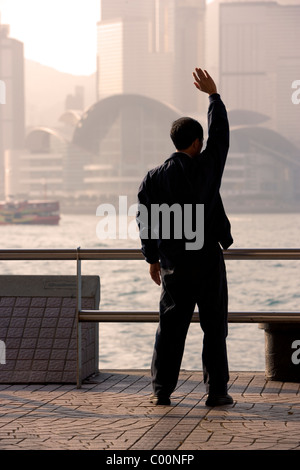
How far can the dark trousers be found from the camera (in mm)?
5188

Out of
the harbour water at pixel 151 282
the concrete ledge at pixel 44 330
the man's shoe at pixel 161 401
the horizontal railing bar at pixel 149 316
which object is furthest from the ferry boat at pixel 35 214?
Result: the man's shoe at pixel 161 401

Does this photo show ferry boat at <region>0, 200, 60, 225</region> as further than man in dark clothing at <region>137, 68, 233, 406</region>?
Yes

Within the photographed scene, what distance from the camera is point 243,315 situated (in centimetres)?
589

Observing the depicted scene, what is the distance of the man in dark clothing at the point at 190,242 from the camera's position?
16.8 ft

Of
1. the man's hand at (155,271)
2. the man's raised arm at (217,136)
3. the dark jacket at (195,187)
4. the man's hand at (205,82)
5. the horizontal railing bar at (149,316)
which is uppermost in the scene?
the man's hand at (205,82)

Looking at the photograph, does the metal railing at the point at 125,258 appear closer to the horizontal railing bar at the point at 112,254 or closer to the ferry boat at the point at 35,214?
the horizontal railing bar at the point at 112,254

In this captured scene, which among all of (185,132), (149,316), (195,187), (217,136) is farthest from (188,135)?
(149,316)

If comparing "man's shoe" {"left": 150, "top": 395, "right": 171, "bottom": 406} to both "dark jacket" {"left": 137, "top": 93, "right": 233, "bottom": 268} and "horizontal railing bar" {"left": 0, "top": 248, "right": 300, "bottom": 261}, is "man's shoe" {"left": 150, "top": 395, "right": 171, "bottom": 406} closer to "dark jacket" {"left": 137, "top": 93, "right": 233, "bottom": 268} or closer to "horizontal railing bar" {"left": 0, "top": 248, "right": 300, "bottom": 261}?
"dark jacket" {"left": 137, "top": 93, "right": 233, "bottom": 268}

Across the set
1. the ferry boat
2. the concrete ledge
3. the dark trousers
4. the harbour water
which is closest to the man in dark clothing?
the dark trousers

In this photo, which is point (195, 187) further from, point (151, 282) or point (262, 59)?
point (262, 59)

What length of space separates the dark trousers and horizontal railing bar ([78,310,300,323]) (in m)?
0.60

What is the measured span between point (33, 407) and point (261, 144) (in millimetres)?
120559

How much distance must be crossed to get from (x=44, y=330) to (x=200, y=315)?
5.28 ft

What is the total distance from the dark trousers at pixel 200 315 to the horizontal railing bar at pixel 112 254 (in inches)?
20.3
